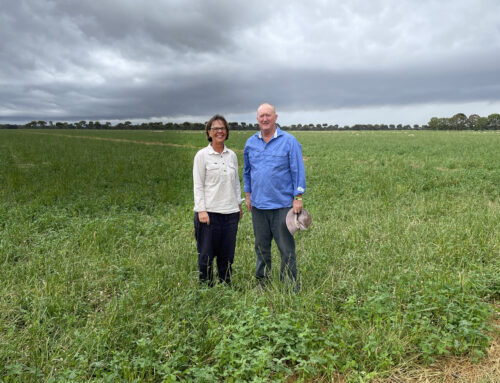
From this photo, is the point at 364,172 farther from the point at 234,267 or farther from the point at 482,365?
the point at 482,365

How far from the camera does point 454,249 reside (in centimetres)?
524

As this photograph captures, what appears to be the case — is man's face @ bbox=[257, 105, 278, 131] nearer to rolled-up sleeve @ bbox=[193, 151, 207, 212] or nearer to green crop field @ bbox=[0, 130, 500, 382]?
rolled-up sleeve @ bbox=[193, 151, 207, 212]

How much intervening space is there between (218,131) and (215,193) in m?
0.80

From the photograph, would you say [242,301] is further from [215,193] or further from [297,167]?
[297,167]

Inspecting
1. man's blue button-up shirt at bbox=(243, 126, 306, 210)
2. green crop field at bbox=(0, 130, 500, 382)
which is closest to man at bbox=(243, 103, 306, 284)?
man's blue button-up shirt at bbox=(243, 126, 306, 210)

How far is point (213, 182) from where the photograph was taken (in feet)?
13.4

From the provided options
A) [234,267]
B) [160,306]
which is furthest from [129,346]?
[234,267]

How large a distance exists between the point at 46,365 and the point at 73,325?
0.69 metres

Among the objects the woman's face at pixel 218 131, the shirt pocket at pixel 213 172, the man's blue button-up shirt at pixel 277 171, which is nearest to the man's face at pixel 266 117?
the man's blue button-up shirt at pixel 277 171

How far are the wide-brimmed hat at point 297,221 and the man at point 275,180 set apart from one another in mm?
75

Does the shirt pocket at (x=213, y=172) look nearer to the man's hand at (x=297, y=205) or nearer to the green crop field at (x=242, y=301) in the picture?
the man's hand at (x=297, y=205)

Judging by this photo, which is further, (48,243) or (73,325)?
(48,243)

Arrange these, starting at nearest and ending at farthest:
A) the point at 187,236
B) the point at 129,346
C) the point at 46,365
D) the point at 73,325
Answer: the point at 46,365 → the point at 129,346 → the point at 73,325 → the point at 187,236

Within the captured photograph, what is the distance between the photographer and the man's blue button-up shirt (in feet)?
13.4
